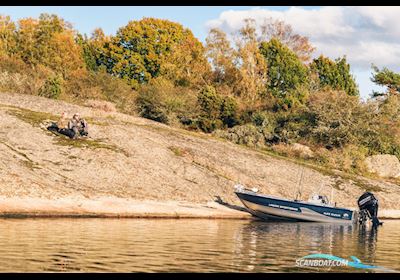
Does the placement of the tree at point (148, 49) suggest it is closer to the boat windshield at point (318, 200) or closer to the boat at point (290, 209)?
the boat windshield at point (318, 200)

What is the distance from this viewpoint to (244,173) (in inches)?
2156

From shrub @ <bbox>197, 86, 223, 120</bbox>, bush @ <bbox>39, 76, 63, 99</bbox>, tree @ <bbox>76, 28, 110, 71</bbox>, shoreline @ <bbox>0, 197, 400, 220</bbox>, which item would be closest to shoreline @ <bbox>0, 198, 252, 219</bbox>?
shoreline @ <bbox>0, 197, 400, 220</bbox>

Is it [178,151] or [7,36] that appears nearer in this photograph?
[178,151]

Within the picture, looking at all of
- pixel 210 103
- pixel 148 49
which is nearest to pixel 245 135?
pixel 210 103

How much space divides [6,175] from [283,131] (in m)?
35.9

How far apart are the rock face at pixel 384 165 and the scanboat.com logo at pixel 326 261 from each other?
40059mm

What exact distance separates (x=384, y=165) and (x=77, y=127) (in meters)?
29.9

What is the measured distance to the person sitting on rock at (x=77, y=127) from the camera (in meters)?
52.2

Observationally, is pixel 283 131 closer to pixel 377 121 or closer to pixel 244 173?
pixel 377 121

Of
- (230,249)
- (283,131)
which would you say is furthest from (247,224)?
(283,131)

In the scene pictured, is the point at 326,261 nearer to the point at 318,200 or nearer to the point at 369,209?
the point at 318,200

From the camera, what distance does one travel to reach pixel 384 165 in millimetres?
68875

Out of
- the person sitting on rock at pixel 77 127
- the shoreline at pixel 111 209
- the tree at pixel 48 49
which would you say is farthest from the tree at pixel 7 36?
the shoreline at pixel 111 209
